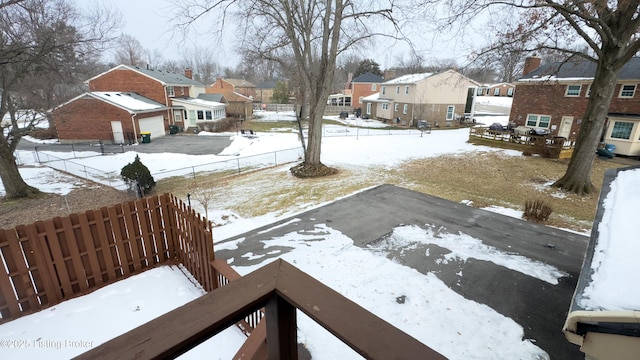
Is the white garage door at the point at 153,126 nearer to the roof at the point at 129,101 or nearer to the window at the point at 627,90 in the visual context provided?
the roof at the point at 129,101

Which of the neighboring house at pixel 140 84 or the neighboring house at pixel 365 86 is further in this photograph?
the neighboring house at pixel 365 86

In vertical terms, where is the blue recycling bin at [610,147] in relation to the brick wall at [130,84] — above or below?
below

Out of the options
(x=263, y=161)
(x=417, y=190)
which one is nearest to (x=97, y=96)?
(x=263, y=161)

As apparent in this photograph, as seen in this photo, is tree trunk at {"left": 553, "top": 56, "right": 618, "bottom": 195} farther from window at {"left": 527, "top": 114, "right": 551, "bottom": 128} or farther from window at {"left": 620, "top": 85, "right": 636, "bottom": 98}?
window at {"left": 527, "top": 114, "right": 551, "bottom": 128}

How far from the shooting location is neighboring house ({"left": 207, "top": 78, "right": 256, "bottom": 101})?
59438mm

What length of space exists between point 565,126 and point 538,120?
7.20ft

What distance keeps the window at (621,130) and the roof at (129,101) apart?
38545 millimetres

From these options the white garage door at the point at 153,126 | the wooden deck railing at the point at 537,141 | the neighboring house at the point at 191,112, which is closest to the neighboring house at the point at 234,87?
the neighboring house at the point at 191,112

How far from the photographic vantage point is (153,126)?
102 feet

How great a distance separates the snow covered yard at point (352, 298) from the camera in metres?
3.97

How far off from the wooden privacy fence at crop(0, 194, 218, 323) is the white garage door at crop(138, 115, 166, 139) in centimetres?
2842

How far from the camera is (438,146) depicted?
23.1 meters

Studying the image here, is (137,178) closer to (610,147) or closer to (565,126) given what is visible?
(610,147)

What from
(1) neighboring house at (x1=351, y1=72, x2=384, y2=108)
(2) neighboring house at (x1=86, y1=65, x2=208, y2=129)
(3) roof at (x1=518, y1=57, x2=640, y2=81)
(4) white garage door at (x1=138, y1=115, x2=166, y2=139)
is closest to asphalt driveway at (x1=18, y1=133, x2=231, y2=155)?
(4) white garage door at (x1=138, y1=115, x2=166, y2=139)
